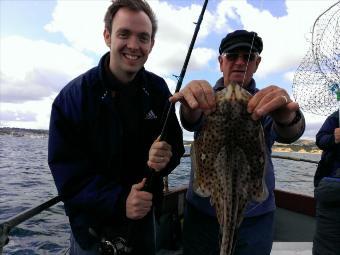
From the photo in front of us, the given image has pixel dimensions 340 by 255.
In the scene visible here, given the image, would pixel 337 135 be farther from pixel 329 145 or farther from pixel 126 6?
pixel 126 6

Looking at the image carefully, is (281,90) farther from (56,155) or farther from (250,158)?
(56,155)

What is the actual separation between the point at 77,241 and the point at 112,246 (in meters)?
0.45

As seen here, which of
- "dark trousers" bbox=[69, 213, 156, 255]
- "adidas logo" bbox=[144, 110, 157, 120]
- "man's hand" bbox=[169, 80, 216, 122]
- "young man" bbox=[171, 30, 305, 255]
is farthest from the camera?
"adidas logo" bbox=[144, 110, 157, 120]

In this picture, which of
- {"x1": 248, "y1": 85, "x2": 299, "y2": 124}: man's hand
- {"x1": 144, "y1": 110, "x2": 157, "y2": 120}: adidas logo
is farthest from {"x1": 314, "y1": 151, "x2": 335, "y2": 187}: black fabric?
{"x1": 248, "y1": 85, "x2": 299, "y2": 124}: man's hand

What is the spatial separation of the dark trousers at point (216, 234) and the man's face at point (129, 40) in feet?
5.38

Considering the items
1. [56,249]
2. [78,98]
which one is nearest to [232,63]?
[78,98]

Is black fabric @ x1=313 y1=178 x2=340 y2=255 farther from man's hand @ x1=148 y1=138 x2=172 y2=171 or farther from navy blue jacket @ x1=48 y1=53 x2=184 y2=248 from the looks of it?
man's hand @ x1=148 y1=138 x2=172 y2=171

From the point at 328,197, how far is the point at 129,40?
341 centimetres

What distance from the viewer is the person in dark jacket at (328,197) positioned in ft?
14.8

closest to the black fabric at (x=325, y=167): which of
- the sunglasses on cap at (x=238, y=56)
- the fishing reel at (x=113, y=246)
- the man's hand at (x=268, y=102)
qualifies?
the sunglasses on cap at (x=238, y=56)

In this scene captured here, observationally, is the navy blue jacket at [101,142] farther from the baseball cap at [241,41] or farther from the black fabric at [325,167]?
the black fabric at [325,167]

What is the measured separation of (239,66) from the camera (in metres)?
3.44

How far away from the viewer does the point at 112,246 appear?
3.19 m

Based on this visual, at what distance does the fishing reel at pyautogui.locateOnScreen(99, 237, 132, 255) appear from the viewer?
3.19 meters
